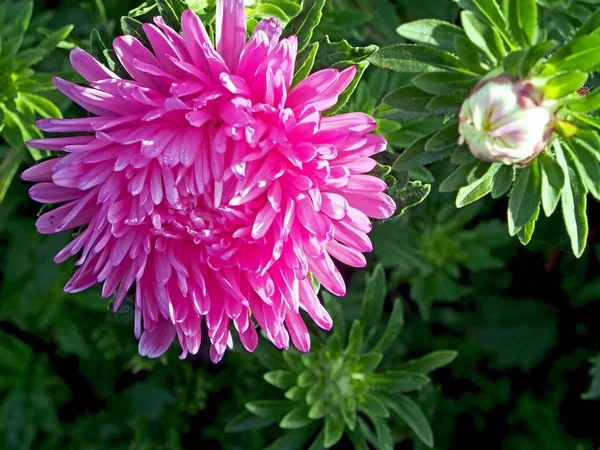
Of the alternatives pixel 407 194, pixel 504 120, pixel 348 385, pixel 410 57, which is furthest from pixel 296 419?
pixel 504 120

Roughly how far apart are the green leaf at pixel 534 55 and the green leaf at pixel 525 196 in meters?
0.23

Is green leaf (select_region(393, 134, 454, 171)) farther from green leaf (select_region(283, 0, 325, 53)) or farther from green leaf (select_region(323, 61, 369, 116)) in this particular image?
green leaf (select_region(283, 0, 325, 53))

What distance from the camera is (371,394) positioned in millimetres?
2797

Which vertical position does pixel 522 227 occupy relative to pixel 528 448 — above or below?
above

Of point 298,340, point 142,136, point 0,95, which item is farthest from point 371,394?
point 0,95

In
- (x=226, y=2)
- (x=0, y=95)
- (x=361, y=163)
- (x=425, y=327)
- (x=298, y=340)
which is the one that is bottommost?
(x=425, y=327)

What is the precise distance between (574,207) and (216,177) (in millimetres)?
871

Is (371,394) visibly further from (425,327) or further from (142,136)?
(142,136)

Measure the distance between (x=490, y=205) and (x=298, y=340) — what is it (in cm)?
182

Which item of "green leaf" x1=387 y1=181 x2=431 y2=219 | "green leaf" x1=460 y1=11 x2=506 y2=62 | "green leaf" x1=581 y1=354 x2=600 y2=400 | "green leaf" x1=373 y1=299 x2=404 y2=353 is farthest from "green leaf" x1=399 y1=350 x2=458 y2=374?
"green leaf" x1=460 y1=11 x2=506 y2=62

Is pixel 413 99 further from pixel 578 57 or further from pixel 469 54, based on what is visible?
pixel 578 57

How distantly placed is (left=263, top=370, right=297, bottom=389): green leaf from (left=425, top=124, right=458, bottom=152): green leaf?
3.98ft

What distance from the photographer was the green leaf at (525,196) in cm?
179

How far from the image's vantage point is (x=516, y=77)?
1659 mm
